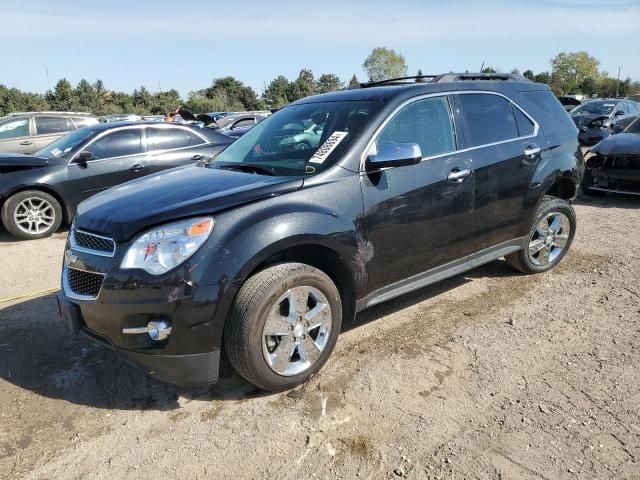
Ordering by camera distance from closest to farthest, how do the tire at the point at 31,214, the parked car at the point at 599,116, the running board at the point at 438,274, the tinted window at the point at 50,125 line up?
the running board at the point at 438,274
the tire at the point at 31,214
the tinted window at the point at 50,125
the parked car at the point at 599,116

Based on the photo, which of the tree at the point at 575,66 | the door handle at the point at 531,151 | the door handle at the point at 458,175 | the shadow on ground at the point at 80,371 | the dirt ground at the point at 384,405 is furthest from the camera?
the tree at the point at 575,66

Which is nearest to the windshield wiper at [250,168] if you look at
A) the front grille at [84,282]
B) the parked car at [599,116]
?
the front grille at [84,282]

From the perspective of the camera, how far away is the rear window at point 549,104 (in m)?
4.74

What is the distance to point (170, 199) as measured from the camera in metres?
3.00

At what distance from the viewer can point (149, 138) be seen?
7.62 m

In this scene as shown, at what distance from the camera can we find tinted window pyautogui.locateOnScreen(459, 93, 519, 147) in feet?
13.3

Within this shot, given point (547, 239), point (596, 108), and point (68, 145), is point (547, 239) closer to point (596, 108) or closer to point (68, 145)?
point (68, 145)

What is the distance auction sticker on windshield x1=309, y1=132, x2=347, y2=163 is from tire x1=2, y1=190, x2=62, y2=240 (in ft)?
17.0

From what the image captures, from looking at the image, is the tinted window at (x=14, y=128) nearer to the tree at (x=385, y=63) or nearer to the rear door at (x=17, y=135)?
the rear door at (x=17, y=135)

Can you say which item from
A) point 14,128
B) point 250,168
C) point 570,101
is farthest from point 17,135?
point 570,101

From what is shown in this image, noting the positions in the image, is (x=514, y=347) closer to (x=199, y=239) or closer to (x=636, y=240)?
(x=199, y=239)

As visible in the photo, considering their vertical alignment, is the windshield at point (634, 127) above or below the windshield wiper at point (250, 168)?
above

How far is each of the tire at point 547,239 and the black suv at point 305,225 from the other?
0.18m

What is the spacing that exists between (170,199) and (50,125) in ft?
36.0
